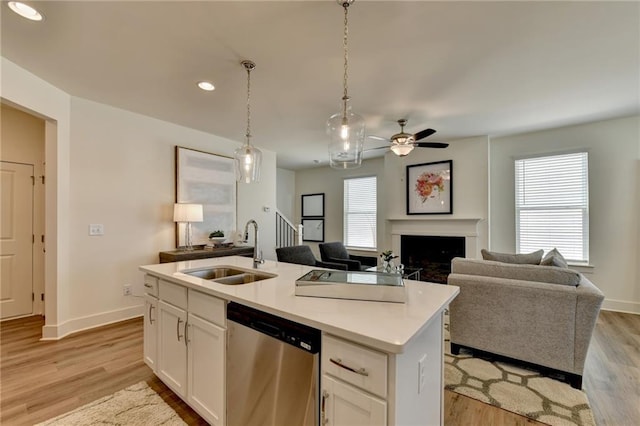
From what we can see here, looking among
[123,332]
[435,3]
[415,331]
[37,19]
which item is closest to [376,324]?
[415,331]

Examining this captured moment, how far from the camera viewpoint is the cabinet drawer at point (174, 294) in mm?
1884

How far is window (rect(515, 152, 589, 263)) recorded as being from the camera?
13.6 ft

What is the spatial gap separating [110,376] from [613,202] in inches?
241

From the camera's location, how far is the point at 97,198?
3.35 m

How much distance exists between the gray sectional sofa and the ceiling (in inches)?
70.7

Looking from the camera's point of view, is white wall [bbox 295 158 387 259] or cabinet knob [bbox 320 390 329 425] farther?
white wall [bbox 295 158 387 259]

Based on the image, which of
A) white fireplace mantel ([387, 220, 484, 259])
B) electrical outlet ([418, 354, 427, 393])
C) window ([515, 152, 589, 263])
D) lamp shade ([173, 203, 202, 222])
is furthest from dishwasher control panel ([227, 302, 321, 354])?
window ([515, 152, 589, 263])

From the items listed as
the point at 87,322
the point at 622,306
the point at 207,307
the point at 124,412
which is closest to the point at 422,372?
the point at 207,307

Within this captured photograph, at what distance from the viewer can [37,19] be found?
1.92 metres

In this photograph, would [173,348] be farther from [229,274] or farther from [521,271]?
[521,271]

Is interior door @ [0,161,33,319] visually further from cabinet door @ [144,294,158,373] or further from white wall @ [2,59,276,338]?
cabinet door @ [144,294,158,373]

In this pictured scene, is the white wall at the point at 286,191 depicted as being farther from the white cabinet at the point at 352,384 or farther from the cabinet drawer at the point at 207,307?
the white cabinet at the point at 352,384

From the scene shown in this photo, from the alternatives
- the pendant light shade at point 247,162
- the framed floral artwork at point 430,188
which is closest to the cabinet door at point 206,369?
the pendant light shade at point 247,162

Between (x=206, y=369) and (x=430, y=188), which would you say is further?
(x=430, y=188)
